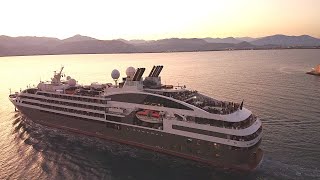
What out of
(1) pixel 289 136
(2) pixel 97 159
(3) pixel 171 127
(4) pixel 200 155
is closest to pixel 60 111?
(2) pixel 97 159

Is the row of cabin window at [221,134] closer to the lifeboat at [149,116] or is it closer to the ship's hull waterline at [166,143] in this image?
the ship's hull waterline at [166,143]

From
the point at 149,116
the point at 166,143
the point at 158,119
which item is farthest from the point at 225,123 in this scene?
the point at 149,116

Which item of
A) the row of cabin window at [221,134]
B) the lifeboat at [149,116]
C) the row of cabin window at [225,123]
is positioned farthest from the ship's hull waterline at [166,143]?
the row of cabin window at [225,123]

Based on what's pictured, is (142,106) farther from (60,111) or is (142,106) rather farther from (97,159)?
(60,111)

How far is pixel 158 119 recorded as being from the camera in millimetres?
43000

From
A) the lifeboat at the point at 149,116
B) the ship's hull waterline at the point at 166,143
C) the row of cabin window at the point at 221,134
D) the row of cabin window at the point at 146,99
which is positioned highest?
the row of cabin window at the point at 146,99

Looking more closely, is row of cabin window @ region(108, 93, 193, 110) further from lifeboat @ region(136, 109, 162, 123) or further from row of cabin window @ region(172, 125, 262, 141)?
row of cabin window @ region(172, 125, 262, 141)

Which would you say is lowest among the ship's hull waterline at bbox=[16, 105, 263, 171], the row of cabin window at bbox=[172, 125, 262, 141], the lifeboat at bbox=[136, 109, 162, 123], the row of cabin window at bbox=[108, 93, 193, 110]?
the ship's hull waterline at bbox=[16, 105, 263, 171]

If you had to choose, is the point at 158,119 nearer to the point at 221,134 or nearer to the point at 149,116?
the point at 149,116

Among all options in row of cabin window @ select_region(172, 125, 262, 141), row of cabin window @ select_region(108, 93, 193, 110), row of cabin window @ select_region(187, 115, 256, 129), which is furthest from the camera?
row of cabin window @ select_region(108, 93, 193, 110)

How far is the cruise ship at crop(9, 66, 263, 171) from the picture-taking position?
125ft

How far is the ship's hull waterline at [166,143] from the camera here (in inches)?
1490

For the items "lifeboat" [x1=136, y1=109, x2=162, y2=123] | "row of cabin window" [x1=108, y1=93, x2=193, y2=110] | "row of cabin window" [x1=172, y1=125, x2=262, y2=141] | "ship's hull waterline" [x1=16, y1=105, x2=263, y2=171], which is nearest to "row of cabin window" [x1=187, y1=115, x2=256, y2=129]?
"row of cabin window" [x1=172, y1=125, x2=262, y2=141]

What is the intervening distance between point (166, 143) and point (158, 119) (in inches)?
136
